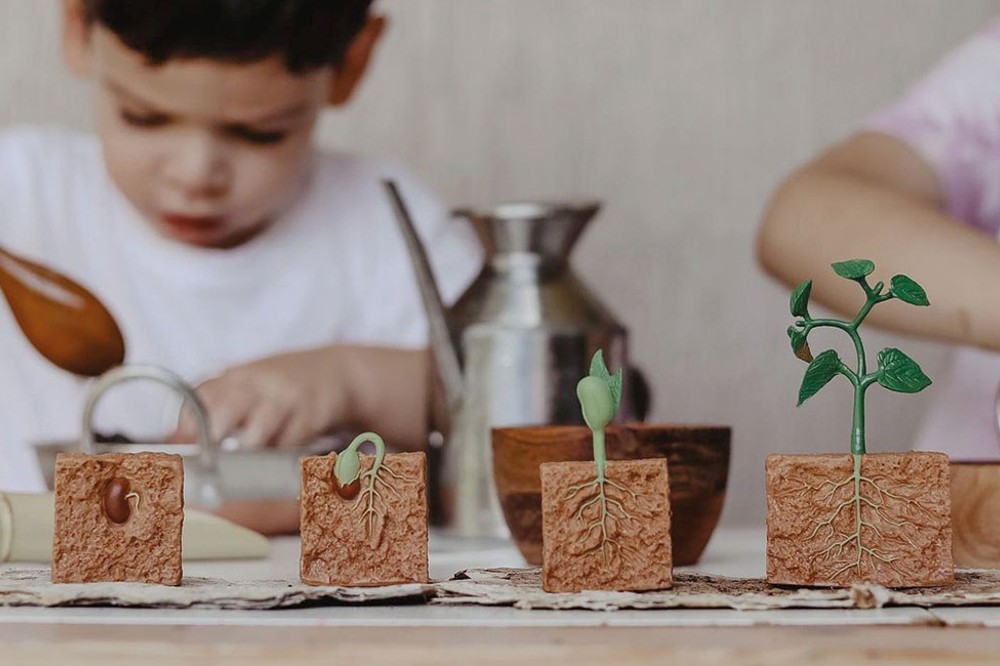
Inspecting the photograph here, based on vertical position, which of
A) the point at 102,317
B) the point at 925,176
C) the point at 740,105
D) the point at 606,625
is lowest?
the point at 606,625

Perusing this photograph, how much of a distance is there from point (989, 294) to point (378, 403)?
539mm

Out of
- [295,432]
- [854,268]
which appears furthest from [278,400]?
[854,268]

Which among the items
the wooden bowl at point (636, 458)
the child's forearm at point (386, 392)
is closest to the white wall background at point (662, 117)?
the child's forearm at point (386, 392)

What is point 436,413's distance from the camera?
86 centimetres

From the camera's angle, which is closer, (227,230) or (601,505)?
(601,505)

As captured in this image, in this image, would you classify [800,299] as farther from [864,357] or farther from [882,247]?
[882,247]

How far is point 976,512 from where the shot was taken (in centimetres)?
58

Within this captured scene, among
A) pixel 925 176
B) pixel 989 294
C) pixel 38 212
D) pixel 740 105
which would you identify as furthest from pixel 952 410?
pixel 38 212

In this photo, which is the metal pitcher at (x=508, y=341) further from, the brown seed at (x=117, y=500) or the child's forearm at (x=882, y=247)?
the brown seed at (x=117, y=500)

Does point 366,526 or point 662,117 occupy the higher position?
point 662,117

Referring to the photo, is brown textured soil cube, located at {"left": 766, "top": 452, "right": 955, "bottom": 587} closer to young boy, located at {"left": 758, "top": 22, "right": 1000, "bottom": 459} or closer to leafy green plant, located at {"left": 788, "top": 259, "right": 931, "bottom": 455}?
leafy green plant, located at {"left": 788, "top": 259, "right": 931, "bottom": 455}

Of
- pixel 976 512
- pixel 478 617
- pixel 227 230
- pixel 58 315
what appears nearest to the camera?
pixel 478 617

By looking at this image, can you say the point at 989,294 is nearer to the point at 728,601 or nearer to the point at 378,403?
the point at 728,601

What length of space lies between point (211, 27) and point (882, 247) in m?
0.59
